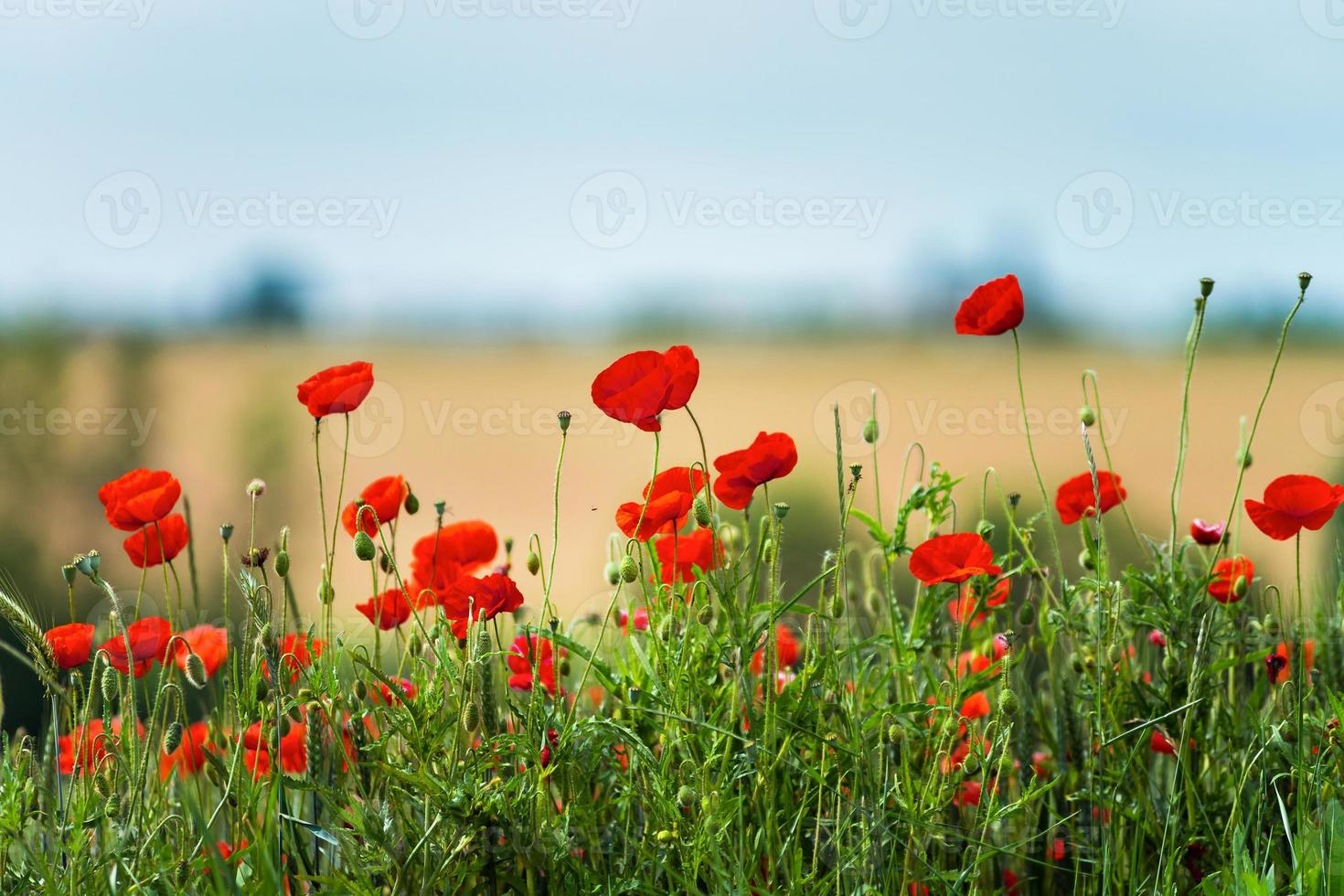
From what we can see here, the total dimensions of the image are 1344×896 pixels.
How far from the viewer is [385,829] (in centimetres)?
107

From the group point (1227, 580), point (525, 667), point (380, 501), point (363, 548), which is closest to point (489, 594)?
point (363, 548)

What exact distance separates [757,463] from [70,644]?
78cm

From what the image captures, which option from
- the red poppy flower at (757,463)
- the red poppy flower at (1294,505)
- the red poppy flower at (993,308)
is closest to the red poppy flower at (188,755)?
the red poppy flower at (757,463)

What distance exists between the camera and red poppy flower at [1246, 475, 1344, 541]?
132 cm

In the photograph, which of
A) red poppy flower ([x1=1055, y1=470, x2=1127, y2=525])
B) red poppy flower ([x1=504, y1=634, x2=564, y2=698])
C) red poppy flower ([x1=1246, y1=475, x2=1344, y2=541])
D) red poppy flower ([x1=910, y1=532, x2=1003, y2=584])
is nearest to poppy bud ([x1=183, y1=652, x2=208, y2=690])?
red poppy flower ([x1=504, y1=634, x2=564, y2=698])

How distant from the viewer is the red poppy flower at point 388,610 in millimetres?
1319

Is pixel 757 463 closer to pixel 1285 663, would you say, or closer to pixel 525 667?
pixel 525 667

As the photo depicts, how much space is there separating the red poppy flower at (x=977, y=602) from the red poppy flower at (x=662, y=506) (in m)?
0.39

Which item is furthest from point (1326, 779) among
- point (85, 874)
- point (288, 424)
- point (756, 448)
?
point (288, 424)

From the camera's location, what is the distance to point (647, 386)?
3.74 feet

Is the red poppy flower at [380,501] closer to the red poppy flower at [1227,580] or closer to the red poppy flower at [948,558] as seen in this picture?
the red poppy flower at [948,558]

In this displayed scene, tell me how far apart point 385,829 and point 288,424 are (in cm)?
552

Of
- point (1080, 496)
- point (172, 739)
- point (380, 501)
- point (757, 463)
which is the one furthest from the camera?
Answer: point (1080, 496)

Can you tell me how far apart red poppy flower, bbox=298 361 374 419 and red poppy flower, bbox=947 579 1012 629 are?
29.4 inches
